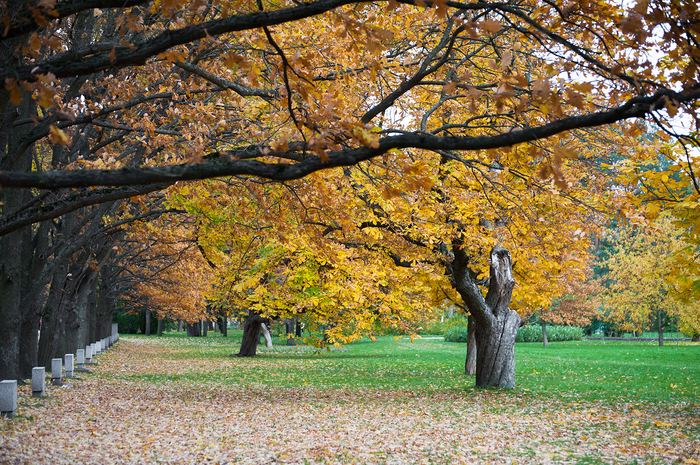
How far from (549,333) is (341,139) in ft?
164

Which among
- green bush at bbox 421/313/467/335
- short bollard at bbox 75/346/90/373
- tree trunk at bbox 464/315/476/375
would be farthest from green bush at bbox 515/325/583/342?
short bollard at bbox 75/346/90/373

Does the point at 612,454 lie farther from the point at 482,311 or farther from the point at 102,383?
the point at 102,383

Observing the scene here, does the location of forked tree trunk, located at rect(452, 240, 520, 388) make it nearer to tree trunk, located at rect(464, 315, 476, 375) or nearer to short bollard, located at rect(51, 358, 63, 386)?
tree trunk, located at rect(464, 315, 476, 375)

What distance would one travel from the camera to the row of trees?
4391 millimetres

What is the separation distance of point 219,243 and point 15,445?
37.6 ft

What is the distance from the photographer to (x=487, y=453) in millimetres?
7379

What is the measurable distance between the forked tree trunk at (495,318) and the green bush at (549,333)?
1477 inches

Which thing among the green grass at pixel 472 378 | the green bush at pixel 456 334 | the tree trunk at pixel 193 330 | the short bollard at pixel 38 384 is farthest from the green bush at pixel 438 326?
the short bollard at pixel 38 384

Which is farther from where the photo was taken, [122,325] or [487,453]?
[122,325]

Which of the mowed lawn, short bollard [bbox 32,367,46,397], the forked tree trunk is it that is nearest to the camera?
the mowed lawn

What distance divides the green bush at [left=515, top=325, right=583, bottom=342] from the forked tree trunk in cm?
3751

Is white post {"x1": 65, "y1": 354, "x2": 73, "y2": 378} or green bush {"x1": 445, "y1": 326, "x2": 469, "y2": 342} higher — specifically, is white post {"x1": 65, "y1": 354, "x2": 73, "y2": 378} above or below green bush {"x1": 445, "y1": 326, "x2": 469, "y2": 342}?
above

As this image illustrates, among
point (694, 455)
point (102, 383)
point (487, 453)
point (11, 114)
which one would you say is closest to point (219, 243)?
point (102, 383)

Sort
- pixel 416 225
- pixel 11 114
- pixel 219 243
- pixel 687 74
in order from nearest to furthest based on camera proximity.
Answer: pixel 687 74
pixel 11 114
pixel 416 225
pixel 219 243
